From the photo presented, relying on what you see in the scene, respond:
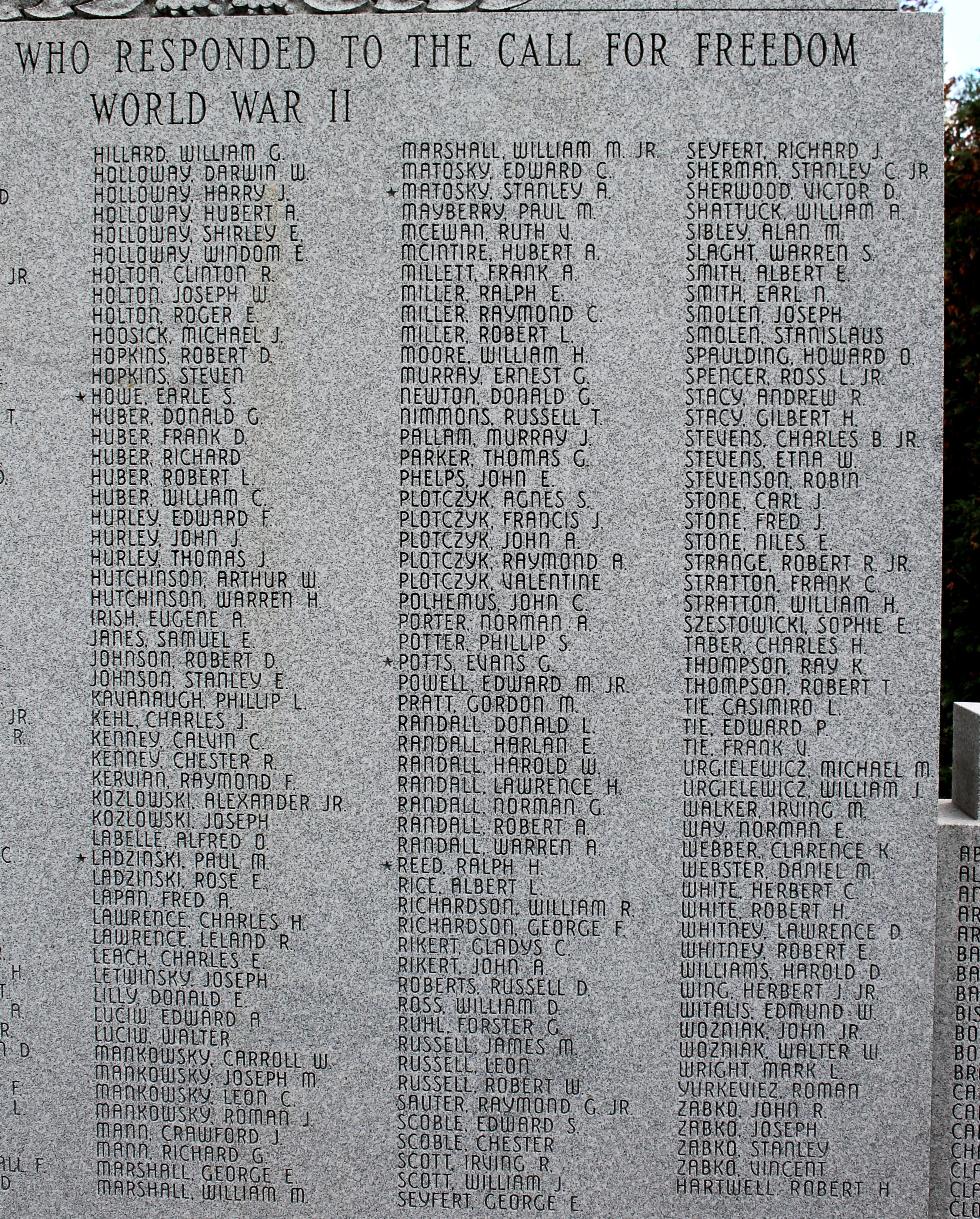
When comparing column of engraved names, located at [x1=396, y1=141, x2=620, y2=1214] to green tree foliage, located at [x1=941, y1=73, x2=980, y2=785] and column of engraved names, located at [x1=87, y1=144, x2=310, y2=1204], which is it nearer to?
column of engraved names, located at [x1=87, y1=144, x2=310, y2=1204]

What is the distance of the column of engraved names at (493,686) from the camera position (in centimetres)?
533

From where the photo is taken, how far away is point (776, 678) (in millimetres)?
5336

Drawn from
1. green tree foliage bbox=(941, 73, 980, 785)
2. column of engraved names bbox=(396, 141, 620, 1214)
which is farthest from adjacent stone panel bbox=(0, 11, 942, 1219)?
green tree foliage bbox=(941, 73, 980, 785)

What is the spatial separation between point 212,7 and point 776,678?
3798mm

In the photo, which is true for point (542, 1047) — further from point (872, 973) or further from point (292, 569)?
point (292, 569)

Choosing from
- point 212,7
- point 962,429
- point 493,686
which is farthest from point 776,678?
point 962,429

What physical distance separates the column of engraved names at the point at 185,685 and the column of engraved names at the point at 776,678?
179 centimetres

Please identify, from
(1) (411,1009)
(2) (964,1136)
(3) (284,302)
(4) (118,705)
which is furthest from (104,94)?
(2) (964,1136)

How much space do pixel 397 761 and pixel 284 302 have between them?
205 cm

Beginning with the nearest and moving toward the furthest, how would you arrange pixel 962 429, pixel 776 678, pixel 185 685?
pixel 776 678
pixel 185 685
pixel 962 429

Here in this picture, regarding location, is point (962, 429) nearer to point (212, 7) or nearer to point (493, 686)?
point (493, 686)

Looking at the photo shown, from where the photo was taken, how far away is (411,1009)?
543 cm

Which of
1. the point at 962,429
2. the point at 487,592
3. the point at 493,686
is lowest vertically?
the point at 493,686

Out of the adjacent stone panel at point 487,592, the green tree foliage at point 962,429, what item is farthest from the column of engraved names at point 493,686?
the green tree foliage at point 962,429
